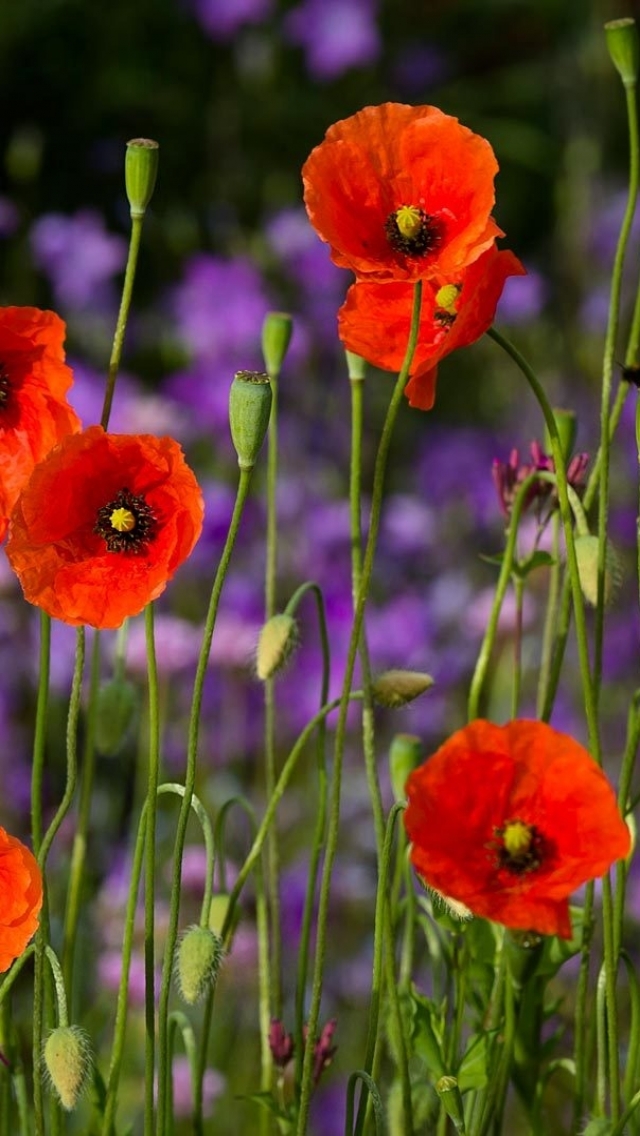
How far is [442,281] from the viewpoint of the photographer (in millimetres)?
855

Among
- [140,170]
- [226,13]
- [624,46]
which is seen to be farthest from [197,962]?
[226,13]

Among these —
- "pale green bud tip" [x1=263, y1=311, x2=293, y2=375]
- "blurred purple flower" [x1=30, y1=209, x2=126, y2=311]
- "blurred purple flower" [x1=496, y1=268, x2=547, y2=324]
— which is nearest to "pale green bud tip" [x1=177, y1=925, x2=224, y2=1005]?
"pale green bud tip" [x1=263, y1=311, x2=293, y2=375]

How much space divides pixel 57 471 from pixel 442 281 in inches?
8.4

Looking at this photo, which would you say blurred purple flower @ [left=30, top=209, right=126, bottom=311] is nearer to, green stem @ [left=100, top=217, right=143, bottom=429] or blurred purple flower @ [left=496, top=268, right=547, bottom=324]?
blurred purple flower @ [left=496, top=268, right=547, bottom=324]

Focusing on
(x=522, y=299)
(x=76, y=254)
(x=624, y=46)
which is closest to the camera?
(x=624, y=46)

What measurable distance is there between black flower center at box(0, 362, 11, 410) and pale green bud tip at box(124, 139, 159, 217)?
10 cm

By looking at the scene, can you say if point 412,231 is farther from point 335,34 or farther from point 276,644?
point 335,34

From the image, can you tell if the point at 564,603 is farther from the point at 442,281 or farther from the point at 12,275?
the point at 12,275

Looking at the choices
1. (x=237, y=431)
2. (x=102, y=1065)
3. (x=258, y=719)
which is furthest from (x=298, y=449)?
(x=237, y=431)

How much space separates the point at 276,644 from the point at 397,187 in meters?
0.24

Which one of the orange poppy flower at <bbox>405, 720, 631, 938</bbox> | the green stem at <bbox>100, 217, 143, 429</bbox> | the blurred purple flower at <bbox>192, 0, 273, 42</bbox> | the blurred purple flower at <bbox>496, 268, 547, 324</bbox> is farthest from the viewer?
the blurred purple flower at <bbox>192, 0, 273, 42</bbox>

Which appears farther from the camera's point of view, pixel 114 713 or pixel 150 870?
pixel 114 713

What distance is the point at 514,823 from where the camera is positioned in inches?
28.4

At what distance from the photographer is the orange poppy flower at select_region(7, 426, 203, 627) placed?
78 cm
